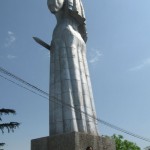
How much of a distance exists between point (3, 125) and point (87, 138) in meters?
7.58

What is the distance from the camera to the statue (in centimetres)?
970

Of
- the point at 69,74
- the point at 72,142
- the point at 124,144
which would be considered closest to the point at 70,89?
the point at 69,74

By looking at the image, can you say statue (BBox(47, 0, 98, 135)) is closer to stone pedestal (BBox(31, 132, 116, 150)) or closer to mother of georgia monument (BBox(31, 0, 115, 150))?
mother of georgia monument (BBox(31, 0, 115, 150))

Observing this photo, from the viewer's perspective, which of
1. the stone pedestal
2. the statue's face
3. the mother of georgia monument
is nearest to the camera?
the stone pedestal

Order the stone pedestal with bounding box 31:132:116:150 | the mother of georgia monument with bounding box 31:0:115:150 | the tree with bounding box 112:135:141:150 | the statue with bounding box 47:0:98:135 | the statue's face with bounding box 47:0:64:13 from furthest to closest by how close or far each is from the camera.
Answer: the tree with bounding box 112:135:141:150, the statue's face with bounding box 47:0:64:13, the statue with bounding box 47:0:98:135, the mother of georgia monument with bounding box 31:0:115:150, the stone pedestal with bounding box 31:132:116:150

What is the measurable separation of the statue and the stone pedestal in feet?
1.80

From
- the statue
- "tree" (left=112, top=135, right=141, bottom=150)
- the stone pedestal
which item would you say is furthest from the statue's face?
"tree" (left=112, top=135, right=141, bottom=150)

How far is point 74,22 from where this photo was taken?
11836mm

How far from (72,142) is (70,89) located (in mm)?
2161

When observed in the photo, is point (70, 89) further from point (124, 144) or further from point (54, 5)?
point (124, 144)

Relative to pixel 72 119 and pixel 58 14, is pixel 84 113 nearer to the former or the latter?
pixel 72 119

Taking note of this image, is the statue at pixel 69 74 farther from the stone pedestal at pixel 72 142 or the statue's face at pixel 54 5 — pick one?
the stone pedestal at pixel 72 142

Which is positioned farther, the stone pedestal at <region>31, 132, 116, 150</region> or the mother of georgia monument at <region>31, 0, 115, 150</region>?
the mother of georgia monument at <region>31, 0, 115, 150</region>

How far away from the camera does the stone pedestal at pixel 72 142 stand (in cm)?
851
